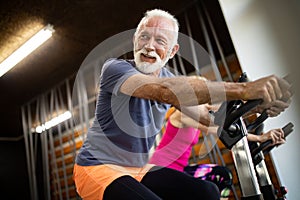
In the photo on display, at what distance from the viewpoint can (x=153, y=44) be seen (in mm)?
1354

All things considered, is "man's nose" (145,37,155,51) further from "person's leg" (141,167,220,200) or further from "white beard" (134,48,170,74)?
"person's leg" (141,167,220,200)

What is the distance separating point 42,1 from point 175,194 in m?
2.28

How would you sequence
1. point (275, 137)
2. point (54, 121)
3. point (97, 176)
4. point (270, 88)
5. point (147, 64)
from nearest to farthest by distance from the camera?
point (270, 88), point (97, 176), point (147, 64), point (275, 137), point (54, 121)

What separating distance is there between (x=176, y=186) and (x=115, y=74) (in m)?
0.52

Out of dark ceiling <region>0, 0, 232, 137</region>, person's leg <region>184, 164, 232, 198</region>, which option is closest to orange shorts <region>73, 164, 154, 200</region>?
person's leg <region>184, 164, 232, 198</region>

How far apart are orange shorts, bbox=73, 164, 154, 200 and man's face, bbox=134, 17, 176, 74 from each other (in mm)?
482

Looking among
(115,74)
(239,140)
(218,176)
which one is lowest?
(218,176)

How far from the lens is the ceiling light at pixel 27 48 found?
2.87 meters

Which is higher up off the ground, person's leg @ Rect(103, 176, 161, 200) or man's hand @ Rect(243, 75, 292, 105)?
man's hand @ Rect(243, 75, 292, 105)

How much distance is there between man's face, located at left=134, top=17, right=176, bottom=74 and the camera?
51.7 inches

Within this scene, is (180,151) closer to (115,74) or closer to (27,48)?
(115,74)

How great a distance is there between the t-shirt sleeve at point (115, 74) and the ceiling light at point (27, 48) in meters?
2.05

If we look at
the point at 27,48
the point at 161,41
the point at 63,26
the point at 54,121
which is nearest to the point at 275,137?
the point at 161,41

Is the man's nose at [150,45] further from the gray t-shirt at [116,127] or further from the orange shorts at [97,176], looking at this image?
the orange shorts at [97,176]
